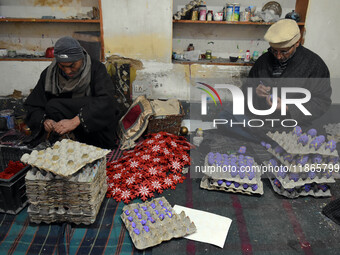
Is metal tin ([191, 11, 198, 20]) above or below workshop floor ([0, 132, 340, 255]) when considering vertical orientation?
above

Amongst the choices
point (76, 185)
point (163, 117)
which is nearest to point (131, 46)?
point (163, 117)

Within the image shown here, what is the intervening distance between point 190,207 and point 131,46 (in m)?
2.40

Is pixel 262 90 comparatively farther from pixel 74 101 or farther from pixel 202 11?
pixel 74 101

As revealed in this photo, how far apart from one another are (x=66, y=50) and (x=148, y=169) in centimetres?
133

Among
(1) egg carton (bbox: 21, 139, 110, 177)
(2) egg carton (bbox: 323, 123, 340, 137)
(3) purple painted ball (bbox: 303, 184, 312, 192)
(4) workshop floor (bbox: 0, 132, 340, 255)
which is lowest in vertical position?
(4) workshop floor (bbox: 0, 132, 340, 255)

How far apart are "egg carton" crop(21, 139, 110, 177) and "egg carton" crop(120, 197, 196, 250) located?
482 mm

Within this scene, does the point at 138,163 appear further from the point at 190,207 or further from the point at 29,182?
the point at 29,182

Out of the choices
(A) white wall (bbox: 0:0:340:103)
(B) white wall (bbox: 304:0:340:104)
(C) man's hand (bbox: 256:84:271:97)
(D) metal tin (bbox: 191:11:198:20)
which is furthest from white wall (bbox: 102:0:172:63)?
(B) white wall (bbox: 304:0:340:104)

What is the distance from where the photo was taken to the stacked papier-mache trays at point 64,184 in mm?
1828

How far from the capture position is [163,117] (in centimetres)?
333

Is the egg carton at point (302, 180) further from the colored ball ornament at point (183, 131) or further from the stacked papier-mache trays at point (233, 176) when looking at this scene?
the colored ball ornament at point (183, 131)

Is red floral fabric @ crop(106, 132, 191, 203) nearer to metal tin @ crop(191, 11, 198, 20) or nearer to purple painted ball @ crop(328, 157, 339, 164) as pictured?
purple painted ball @ crop(328, 157, 339, 164)

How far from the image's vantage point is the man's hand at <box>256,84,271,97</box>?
3.14 metres

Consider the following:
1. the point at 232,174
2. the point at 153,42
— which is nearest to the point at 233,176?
the point at 232,174
